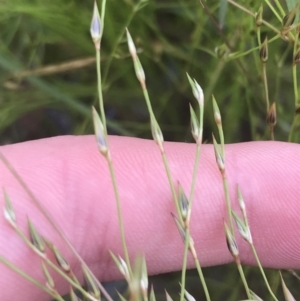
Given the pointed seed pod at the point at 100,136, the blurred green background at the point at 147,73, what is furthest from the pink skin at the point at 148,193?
the pointed seed pod at the point at 100,136

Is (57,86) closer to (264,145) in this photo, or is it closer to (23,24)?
(23,24)

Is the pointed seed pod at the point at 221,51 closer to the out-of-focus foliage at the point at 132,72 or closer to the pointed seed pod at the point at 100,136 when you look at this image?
the out-of-focus foliage at the point at 132,72

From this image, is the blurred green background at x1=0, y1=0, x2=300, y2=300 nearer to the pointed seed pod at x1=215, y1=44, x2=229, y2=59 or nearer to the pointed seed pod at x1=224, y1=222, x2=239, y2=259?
the pointed seed pod at x1=215, y1=44, x2=229, y2=59

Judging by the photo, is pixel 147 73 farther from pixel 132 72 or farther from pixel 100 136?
pixel 100 136

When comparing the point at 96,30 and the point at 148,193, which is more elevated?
the point at 96,30

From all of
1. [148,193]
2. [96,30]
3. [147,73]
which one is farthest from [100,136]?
[147,73]

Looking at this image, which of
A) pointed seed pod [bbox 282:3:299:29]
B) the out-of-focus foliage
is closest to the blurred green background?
the out-of-focus foliage
